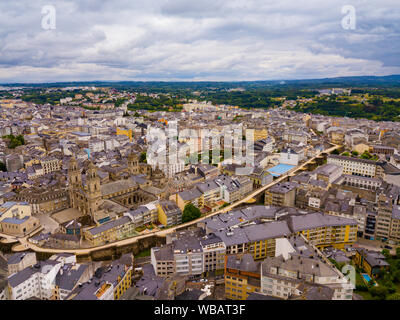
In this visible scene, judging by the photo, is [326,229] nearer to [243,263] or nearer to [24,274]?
[243,263]

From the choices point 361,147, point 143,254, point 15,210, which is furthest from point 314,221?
point 361,147

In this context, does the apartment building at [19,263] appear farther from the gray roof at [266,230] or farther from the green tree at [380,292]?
the green tree at [380,292]

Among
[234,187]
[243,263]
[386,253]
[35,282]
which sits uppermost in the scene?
[234,187]

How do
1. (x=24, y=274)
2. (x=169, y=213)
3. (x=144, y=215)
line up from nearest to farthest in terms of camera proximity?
(x=24, y=274) → (x=169, y=213) → (x=144, y=215)

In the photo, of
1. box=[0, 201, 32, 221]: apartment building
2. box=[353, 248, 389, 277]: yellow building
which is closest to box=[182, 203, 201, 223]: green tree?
box=[353, 248, 389, 277]: yellow building

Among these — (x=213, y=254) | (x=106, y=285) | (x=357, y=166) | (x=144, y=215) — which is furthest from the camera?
(x=357, y=166)

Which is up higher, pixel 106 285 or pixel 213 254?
pixel 106 285
